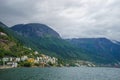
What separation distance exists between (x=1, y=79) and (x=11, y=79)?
4.34 meters

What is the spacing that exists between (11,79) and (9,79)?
35.1 inches

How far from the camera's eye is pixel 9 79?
111 meters

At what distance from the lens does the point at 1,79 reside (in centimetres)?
10975

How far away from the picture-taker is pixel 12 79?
111 m

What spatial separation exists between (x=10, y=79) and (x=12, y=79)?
92 centimetres

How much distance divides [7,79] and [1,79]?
8.74ft

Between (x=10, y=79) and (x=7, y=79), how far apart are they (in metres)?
1.34

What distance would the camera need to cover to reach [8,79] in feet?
364

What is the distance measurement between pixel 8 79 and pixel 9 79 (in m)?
0.49

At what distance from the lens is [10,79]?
111m

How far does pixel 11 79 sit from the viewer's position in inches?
4365

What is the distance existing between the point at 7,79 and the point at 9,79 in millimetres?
891

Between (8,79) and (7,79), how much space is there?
0.44 m
